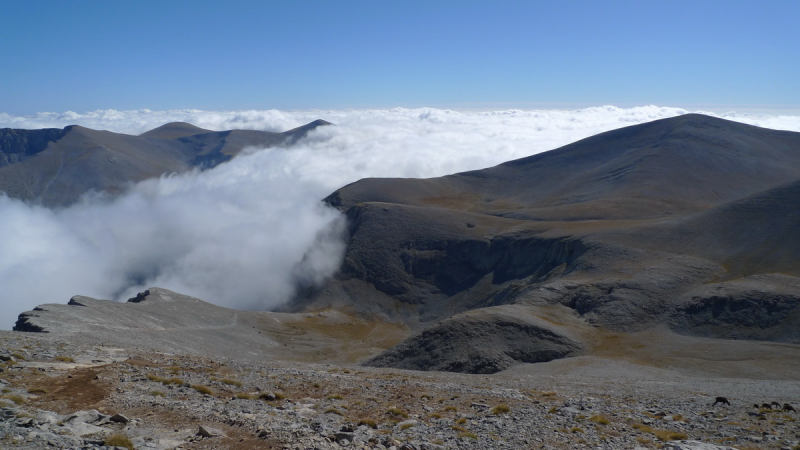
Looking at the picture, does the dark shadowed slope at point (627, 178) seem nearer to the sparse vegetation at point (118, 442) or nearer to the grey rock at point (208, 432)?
the grey rock at point (208, 432)

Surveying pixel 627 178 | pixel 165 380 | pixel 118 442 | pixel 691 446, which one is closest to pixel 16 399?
→ pixel 165 380

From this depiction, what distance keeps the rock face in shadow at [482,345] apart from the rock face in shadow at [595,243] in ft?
0.62

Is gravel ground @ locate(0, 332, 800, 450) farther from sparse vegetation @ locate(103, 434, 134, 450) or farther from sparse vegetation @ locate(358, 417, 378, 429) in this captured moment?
sparse vegetation @ locate(103, 434, 134, 450)

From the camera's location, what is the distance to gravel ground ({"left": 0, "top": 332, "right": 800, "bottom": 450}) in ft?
43.3

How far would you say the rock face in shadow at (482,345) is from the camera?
45281 millimetres

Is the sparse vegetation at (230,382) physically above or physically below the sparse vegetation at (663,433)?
below

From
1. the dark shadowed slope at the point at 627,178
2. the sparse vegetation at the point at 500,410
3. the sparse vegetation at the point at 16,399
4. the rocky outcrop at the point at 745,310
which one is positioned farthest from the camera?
the dark shadowed slope at the point at 627,178

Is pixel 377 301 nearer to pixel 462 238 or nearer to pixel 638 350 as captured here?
pixel 462 238

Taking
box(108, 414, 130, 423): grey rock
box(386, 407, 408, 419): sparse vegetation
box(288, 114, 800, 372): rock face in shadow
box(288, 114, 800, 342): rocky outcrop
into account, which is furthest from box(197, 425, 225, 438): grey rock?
box(288, 114, 800, 342): rocky outcrop

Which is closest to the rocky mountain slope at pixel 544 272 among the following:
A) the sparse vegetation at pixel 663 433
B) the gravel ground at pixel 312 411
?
the gravel ground at pixel 312 411

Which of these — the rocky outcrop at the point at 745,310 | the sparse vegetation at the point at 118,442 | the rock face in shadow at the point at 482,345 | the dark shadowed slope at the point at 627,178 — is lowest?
the rock face in shadow at the point at 482,345

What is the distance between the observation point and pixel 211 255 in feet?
476

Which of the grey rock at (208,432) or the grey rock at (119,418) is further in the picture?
the grey rock at (119,418)

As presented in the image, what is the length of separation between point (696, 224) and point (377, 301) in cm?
5264
